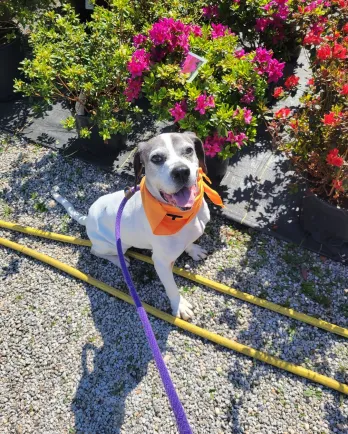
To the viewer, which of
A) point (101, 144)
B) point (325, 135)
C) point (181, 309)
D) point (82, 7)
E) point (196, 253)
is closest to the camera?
point (325, 135)

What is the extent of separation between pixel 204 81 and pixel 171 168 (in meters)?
1.70

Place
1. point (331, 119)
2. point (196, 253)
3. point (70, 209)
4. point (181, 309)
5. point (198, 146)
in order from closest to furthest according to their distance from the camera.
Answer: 1. point (331, 119)
2. point (198, 146)
3. point (181, 309)
4. point (196, 253)
5. point (70, 209)

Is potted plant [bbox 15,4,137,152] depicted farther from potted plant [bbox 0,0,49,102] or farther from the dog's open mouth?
the dog's open mouth

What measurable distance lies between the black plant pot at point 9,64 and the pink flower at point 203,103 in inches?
154

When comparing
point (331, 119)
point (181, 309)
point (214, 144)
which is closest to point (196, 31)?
point (214, 144)

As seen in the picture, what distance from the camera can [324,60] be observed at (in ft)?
10.9

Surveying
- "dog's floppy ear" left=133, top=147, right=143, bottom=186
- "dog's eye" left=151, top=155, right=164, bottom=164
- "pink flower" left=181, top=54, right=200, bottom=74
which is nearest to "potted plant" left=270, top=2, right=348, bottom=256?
"pink flower" left=181, top=54, right=200, bottom=74

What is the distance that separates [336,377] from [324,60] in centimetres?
289

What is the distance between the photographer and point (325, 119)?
297cm

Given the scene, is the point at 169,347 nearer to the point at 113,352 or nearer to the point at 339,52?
the point at 113,352

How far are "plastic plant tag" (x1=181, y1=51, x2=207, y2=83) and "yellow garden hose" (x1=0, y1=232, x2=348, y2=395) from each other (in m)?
2.39

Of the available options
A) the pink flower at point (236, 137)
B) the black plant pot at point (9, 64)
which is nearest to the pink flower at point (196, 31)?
the pink flower at point (236, 137)

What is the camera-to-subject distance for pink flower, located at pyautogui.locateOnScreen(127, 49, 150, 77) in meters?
3.92

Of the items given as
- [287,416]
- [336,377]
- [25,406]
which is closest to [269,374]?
[287,416]
